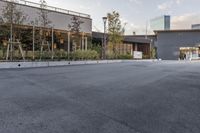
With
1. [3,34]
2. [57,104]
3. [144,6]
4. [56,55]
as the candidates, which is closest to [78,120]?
[57,104]

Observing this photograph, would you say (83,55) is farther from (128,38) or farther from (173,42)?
(173,42)

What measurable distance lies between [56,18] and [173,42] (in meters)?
35.6

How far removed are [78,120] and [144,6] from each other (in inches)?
1202

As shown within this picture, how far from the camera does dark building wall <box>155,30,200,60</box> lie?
54125mm

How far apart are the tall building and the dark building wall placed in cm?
4549

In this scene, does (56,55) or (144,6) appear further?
(144,6)

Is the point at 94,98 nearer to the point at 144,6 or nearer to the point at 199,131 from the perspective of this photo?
the point at 199,131

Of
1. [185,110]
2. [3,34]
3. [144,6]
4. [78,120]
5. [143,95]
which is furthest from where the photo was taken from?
[144,6]

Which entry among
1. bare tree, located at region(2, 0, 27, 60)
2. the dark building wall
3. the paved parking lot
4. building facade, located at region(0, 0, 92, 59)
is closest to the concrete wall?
building facade, located at region(0, 0, 92, 59)

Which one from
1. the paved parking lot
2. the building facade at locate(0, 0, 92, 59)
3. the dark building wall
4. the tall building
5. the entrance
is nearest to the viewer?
the paved parking lot

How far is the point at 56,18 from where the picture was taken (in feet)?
84.5

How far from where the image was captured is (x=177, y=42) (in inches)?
2163

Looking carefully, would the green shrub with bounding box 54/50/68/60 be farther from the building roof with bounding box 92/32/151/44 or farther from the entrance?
the entrance

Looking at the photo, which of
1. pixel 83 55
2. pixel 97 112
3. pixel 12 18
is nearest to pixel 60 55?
pixel 83 55
